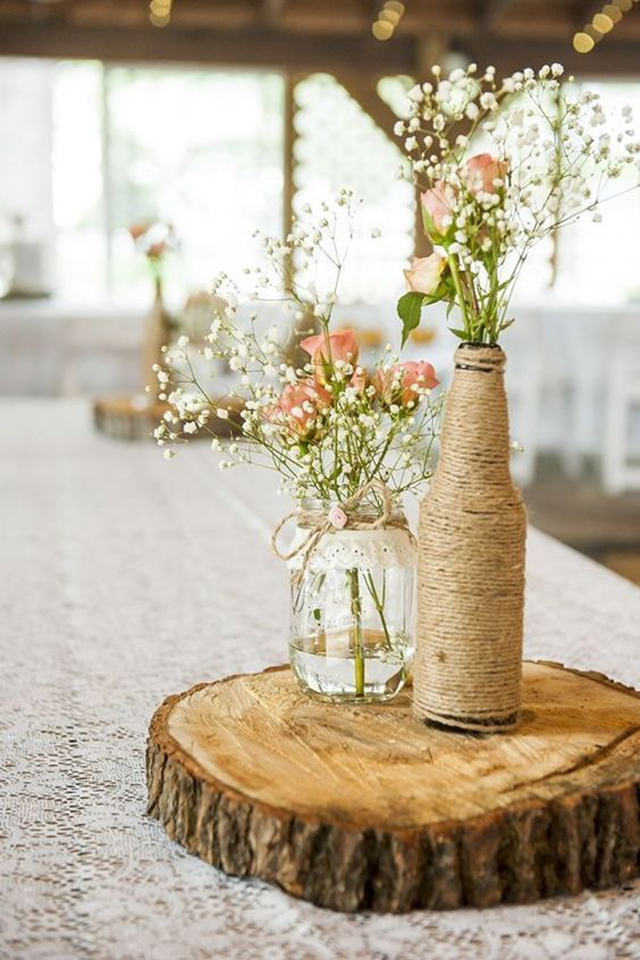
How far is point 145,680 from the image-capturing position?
146 centimetres

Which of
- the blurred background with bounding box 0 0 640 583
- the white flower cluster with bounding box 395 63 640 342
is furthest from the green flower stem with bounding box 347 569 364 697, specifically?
the blurred background with bounding box 0 0 640 583

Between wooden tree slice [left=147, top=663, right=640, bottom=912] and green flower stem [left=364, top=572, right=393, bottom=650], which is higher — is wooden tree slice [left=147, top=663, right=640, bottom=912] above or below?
below

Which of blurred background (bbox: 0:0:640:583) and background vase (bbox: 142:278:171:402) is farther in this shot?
blurred background (bbox: 0:0:640:583)

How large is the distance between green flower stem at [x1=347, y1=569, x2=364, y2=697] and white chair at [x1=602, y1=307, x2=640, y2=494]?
13.8 feet

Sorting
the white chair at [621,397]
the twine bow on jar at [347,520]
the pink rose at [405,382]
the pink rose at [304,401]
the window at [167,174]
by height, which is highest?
the window at [167,174]

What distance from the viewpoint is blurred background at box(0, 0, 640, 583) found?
517 cm

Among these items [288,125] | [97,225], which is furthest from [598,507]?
A: [97,225]

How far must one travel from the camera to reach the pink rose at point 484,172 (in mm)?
934

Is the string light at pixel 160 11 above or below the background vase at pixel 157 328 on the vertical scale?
above

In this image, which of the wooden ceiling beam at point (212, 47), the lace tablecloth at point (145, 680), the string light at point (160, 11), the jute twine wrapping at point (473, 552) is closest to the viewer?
the lace tablecloth at point (145, 680)

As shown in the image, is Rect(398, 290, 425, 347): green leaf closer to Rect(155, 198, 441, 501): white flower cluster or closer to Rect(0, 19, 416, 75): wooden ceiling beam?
Rect(155, 198, 441, 501): white flower cluster

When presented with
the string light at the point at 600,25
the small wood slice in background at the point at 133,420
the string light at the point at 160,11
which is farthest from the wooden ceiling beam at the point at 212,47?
the small wood slice in background at the point at 133,420

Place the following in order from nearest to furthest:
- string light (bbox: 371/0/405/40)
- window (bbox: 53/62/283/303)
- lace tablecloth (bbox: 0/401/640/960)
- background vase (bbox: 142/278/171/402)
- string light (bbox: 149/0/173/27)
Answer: lace tablecloth (bbox: 0/401/640/960) < background vase (bbox: 142/278/171/402) < string light (bbox: 149/0/173/27) < string light (bbox: 371/0/405/40) < window (bbox: 53/62/283/303)

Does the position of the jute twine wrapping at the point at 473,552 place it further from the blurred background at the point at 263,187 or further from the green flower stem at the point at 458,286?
the blurred background at the point at 263,187
